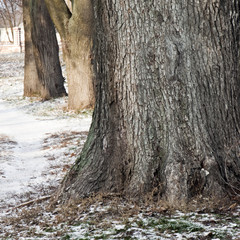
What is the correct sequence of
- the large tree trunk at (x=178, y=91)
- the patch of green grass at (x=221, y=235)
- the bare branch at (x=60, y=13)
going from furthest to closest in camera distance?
1. the bare branch at (x=60, y=13)
2. the large tree trunk at (x=178, y=91)
3. the patch of green grass at (x=221, y=235)

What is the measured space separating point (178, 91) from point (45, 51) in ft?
40.3

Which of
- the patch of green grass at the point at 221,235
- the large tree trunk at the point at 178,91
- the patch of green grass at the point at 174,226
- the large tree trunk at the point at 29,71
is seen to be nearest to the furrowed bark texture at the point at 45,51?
the large tree trunk at the point at 29,71

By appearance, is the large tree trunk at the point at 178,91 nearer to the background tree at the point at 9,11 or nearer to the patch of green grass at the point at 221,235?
the patch of green grass at the point at 221,235

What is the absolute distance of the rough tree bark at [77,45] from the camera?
11.1 m

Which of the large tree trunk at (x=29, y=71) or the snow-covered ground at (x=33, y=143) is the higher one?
the large tree trunk at (x=29, y=71)

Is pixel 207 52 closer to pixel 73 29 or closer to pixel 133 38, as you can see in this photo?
pixel 133 38

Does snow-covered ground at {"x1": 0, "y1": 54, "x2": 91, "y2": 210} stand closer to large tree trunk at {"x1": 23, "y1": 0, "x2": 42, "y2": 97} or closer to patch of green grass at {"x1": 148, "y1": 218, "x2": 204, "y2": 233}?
large tree trunk at {"x1": 23, "y1": 0, "x2": 42, "y2": 97}

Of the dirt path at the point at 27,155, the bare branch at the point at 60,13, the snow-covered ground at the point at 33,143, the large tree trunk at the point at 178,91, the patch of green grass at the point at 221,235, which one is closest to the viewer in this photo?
the patch of green grass at the point at 221,235

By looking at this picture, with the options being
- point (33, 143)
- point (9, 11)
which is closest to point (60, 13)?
point (33, 143)

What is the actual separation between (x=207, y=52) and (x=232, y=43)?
10.8 inches

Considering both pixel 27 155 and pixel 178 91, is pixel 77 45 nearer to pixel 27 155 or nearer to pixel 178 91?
pixel 27 155

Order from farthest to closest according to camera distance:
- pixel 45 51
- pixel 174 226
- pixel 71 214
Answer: pixel 45 51
pixel 71 214
pixel 174 226

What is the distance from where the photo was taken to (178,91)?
3.78 meters

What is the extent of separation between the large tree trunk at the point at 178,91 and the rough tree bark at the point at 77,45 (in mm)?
7256
